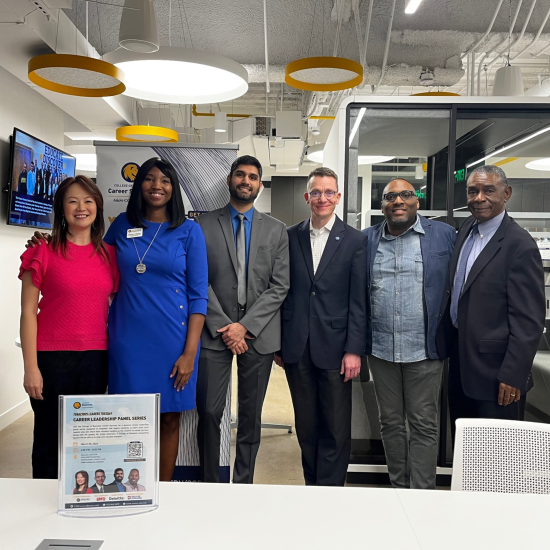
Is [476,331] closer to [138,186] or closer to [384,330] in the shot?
[384,330]

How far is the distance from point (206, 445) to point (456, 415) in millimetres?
1457

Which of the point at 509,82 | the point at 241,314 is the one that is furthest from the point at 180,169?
the point at 509,82

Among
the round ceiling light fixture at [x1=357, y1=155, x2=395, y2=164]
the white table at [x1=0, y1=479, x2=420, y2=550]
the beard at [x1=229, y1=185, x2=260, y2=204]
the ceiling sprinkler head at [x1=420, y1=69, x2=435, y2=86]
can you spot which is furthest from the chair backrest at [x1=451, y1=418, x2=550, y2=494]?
the ceiling sprinkler head at [x1=420, y1=69, x2=435, y2=86]

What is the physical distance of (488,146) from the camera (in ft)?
Answer: 12.3

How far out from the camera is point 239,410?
295 cm

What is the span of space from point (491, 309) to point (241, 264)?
4.49ft

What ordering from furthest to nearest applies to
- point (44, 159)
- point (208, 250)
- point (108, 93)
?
point (44, 159)
point (108, 93)
point (208, 250)

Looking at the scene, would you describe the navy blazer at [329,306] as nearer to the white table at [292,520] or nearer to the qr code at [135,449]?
the white table at [292,520]

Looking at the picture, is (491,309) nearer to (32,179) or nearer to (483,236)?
(483,236)

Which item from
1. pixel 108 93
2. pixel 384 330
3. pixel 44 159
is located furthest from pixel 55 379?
pixel 44 159

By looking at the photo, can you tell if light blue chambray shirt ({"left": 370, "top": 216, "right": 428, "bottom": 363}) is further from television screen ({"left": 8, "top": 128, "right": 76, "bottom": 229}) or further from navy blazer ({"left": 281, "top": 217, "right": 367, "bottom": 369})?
television screen ({"left": 8, "top": 128, "right": 76, "bottom": 229})

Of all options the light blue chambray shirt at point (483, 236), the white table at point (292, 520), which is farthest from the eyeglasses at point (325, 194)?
the white table at point (292, 520)

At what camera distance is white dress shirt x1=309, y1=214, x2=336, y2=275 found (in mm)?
3066

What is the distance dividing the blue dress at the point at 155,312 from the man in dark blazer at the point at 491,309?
4.61 feet
